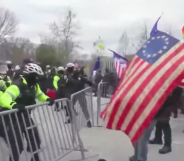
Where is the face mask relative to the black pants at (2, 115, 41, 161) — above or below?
above

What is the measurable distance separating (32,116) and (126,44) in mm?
42681

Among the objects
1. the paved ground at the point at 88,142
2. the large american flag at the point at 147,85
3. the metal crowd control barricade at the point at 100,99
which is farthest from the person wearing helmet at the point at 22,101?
the metal crowd control barricade at the point at 100,99

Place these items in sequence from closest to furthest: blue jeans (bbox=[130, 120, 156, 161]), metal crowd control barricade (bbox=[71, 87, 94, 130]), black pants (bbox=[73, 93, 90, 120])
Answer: blue jeans (bbox=[130, 120, 156, 161]) → metal crowd control barricade (bbox=[71, 87, 94, 130]) → black pants (bbox=[73, 93, 90, 120])

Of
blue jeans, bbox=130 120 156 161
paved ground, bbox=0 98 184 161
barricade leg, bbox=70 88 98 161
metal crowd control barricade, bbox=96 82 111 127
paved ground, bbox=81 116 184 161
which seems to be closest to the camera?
A: paved ground, bbox=0 98 184 161

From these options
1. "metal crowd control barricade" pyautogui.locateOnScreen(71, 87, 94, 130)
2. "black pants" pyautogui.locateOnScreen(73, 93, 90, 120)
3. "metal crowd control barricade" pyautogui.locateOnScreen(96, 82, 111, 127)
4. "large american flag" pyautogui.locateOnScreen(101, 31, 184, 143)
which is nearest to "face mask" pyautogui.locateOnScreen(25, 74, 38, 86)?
"metal crowd control barricade" pyautogui.locateOnScreen(71, 87, 94, 130)

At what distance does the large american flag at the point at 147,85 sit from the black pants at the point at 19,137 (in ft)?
3.31

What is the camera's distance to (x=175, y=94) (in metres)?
4.82

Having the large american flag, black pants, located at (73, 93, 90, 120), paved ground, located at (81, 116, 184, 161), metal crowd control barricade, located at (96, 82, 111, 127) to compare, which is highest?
the large american flag

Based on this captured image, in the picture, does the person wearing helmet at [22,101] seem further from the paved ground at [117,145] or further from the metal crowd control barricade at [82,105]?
the paved ground at [117,145]

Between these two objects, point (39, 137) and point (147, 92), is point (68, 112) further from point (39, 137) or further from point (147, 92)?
point (147, 92)

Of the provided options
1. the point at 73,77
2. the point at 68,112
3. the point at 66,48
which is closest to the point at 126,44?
the point at 66,48

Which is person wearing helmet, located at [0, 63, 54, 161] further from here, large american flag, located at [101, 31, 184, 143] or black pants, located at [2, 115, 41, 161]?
large american flag, located at [101, 31, 184, 143]

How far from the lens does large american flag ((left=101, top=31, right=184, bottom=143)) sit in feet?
12.5

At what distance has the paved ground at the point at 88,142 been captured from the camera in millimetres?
4551
